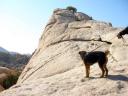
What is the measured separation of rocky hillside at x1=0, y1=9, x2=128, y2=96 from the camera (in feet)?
33.8

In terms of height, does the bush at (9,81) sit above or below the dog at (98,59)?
above

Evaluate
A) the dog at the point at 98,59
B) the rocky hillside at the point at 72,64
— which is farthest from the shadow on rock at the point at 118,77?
the dog at the point at 98,59

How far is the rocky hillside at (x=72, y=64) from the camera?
33.8 feet

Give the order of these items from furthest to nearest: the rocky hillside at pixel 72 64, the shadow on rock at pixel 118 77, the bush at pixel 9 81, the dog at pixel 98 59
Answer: the bush at pixel 9 81
the dog at pixel 98 59
the shadow on rock at pixel 118 77
the rocky hillside at pixel 72 64

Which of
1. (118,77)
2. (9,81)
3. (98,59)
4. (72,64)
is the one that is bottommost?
(118,77)

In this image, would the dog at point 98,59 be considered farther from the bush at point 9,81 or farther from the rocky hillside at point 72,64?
the bush at point 9,81

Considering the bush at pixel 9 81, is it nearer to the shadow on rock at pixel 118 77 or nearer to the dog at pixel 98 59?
the dog at pixel 98 59

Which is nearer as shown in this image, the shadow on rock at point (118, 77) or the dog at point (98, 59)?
the shadow on rock at point (118, 77)

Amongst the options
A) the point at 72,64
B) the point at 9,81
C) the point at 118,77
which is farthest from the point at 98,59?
the point at 9,81

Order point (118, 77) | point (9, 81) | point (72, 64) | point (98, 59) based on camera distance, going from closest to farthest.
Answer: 1. point (118, 77)
2. point (98, 59)
3. point (72, 64)
4. point (9, 81)

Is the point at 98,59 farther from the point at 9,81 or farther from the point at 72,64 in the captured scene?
the point at 9,81

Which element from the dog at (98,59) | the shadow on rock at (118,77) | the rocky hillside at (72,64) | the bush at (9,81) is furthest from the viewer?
the bush at (9,81)

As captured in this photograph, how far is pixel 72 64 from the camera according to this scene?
14.3 meters

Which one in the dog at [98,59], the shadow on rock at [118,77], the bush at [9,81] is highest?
the bush at [9,81]
